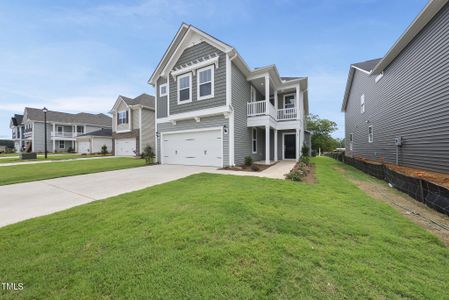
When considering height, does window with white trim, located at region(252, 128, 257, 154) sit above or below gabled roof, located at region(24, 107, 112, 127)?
below

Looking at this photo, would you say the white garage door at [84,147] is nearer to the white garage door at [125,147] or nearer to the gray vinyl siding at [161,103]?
the white garage door at [125,147]

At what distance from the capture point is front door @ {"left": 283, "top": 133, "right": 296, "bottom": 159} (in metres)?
16.5

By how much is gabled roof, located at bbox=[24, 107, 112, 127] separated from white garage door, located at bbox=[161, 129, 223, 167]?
106 ft

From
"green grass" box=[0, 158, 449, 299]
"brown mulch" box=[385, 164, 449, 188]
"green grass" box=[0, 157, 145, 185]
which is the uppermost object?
"brown mulch" box=[385, 164, 449, 188]

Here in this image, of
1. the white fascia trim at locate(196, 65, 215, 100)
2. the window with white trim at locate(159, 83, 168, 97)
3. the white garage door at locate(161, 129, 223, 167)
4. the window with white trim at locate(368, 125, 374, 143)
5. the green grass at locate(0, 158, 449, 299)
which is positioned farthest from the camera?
the window with white trim at locate(159, 83, 168, 97)

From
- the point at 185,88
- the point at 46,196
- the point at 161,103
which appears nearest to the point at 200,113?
the point at 185,88

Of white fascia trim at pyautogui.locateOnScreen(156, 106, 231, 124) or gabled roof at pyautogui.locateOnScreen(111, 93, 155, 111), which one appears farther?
gabled roof at pyautogui.locateOnScreen(111, 93, 155, 111)

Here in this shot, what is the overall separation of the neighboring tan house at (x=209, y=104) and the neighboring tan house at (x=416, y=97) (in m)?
4.90

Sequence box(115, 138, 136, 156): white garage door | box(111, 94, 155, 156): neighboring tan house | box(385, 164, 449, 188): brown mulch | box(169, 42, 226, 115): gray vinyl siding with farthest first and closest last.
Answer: box(115, 138, 136, 156): white garage door, box(111, 94, 155, 156): neighboring tan house, box(169, 42, 226, 115): gray vinyl siding, box(385, 164, 449, 188): brown mulch

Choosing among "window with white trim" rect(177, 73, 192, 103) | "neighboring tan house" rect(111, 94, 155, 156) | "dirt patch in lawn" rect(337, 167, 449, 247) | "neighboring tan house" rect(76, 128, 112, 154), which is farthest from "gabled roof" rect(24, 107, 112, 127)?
"dirt patch in lawn" rect(337, 167, 449, 247)

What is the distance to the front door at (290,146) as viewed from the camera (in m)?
16.5

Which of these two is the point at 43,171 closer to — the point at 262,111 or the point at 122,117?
the point at 262,111

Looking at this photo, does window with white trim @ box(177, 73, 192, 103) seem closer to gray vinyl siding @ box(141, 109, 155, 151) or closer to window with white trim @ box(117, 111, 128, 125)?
gray vinyl siding @ box(141, 109, 155, 151)

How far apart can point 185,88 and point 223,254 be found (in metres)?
11.5
